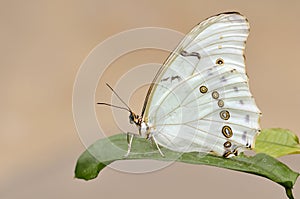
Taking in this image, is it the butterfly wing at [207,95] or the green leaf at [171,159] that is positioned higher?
the butterfly wing at [207,95]

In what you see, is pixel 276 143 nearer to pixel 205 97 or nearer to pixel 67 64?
pixel 205 97

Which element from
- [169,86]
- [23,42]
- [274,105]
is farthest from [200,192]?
[23,42]

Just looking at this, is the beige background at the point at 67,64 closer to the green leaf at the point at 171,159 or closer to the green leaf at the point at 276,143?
the green leaf at the point at 276,143

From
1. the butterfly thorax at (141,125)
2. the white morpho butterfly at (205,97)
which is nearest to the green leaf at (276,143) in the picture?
the white morpho butterfly at (205,97)

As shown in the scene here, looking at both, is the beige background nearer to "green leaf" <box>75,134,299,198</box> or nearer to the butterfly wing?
the butterfly wing

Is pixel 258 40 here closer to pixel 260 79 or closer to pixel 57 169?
pixel 260 79
